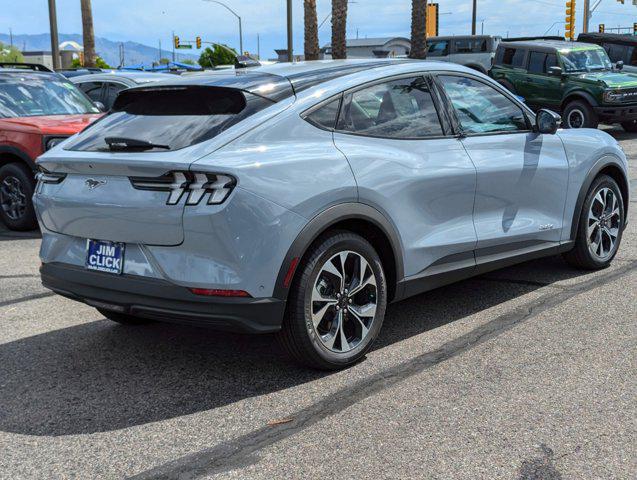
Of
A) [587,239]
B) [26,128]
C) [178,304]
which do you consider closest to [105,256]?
[178,304]

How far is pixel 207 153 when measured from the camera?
3.94 m

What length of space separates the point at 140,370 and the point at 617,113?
16.1 metres

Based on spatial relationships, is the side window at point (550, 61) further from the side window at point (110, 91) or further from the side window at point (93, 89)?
the side window at point (93, 89)

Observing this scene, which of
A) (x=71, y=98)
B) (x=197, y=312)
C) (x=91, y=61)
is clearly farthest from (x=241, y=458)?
(x=91, y=61)

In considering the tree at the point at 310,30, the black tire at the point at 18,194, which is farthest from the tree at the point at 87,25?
the black tire at the point at 18,194

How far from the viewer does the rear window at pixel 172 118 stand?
13.5 feet

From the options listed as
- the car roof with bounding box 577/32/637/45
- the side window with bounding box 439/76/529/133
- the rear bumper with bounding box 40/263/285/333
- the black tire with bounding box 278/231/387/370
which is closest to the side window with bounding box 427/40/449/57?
the car roof with bounding box 577/32/637/45

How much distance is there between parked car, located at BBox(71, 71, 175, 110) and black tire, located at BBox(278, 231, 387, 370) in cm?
940

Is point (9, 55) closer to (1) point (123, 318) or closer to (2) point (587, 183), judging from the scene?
(1) point (123, 318)

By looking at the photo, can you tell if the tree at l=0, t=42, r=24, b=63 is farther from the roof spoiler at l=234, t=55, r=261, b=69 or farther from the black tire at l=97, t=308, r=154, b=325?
the black tire at l=97, t=308, r=154, b=325

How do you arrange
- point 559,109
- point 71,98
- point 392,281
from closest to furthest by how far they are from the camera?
point 392,281 → point 71,98 → point 559,109

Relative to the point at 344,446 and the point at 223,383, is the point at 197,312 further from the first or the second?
the point at 344,446

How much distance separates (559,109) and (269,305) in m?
16.9

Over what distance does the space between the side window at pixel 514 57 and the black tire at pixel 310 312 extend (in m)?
17.2
